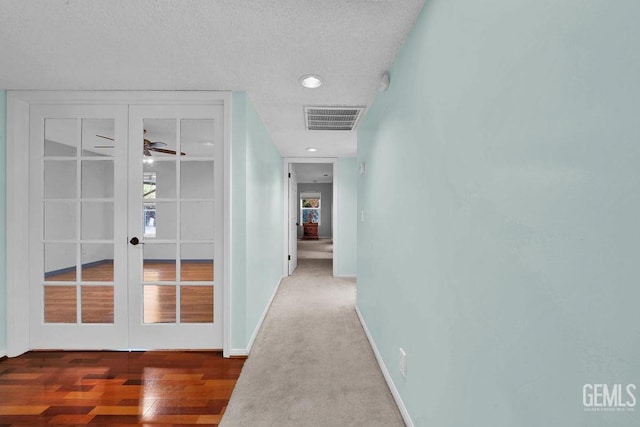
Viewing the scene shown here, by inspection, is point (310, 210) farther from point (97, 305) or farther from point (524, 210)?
point (524, 210)

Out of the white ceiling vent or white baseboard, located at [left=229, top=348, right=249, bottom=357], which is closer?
white baseboard, located at [left=229, top=348, right=249, bottom=357]

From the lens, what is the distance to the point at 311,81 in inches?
89.4

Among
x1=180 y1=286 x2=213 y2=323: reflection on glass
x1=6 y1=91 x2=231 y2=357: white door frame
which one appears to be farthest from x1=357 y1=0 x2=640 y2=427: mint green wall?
x1=180 y1=286 x2=213 y2=323: reflection on glass

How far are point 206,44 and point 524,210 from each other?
1.97 metres

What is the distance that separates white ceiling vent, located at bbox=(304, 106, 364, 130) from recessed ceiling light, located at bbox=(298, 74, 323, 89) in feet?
1.59

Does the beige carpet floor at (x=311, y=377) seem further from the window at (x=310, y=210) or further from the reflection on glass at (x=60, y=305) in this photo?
the window at (x=310, y=210)

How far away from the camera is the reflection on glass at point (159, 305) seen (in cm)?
315

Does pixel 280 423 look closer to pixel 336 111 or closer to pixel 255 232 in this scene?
pixel 255 232

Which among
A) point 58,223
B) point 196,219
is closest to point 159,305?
point 58,223

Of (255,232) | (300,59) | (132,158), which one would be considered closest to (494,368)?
(300,59)

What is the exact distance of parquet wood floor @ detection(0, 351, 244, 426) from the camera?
1729mm

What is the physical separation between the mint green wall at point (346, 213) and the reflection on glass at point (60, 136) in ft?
12.2

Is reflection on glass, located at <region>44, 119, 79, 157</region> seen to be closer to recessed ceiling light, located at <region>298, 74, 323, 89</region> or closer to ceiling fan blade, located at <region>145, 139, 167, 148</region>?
ceiling fan blade, located at <region>145, 139, 167, 148</region>

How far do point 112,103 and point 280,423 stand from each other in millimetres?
2877
